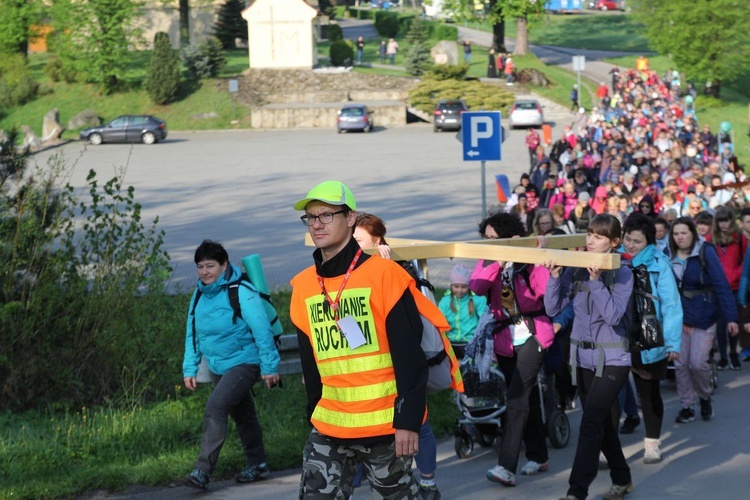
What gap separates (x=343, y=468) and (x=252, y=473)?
2.88 meters

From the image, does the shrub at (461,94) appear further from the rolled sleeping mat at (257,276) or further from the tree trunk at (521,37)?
the rolled sleeping mat at (257,276)

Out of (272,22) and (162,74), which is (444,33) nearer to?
(272,22)

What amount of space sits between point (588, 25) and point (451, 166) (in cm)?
6577

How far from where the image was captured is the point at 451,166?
3728 centimetres

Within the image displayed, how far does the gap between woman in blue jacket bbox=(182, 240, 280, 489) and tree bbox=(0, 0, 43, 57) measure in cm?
6258

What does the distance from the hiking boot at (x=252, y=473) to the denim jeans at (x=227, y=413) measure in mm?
130

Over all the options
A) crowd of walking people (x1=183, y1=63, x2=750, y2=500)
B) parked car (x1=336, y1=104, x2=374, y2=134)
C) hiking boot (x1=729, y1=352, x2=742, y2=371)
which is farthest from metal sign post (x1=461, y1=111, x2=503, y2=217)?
parked car (x1=336, y1=104, x2=374, y2=134)

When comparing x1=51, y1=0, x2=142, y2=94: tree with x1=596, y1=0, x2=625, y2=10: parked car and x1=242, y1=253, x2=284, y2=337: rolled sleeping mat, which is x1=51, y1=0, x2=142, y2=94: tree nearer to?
x1=242, y1=253, x2=284, y2=337: rolled sleeping mat

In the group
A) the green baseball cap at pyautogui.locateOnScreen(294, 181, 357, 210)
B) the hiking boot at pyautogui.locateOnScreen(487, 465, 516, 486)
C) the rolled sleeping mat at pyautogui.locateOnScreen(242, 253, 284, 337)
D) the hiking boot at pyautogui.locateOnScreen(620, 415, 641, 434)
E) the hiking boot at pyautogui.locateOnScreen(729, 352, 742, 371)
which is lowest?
the hiking boot at pyautogui.locateOnScreen(729, 352, 742, 371)

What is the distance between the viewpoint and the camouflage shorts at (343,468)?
16.5ft

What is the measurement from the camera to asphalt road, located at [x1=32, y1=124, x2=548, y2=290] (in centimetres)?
2178

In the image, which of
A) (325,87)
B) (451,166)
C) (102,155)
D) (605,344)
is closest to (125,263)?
(605,344)

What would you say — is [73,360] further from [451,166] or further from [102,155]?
[102,155]

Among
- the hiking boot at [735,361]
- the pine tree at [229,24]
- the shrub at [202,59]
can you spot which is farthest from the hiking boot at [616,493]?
the pine tree at [229,24]
